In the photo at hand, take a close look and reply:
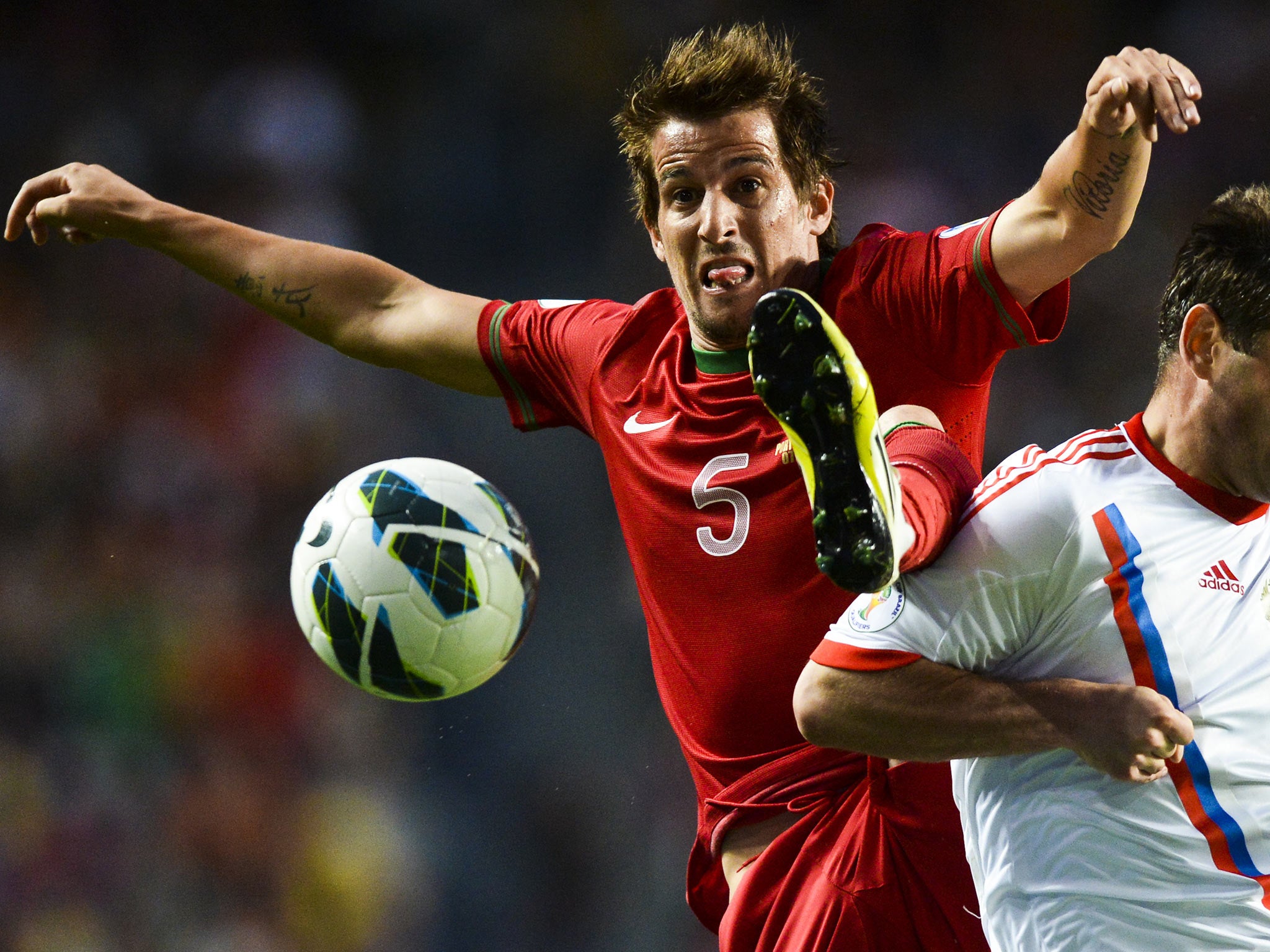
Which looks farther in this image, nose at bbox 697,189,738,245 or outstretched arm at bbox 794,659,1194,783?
nose at bbox 697,189,738,245

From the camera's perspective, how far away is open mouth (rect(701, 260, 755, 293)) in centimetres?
278

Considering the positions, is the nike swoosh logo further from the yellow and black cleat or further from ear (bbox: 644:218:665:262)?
the yellow and black cleat

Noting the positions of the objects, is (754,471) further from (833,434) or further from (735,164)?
(833,434)

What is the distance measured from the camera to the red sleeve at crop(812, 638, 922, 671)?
182 cm

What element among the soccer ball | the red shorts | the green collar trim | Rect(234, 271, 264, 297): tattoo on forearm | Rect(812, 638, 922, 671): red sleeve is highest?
Rect(234, 271, 264, 297): tattoo on forearm

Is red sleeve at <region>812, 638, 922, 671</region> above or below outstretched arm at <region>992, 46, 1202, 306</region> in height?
below

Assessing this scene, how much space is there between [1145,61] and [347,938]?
14.4ft

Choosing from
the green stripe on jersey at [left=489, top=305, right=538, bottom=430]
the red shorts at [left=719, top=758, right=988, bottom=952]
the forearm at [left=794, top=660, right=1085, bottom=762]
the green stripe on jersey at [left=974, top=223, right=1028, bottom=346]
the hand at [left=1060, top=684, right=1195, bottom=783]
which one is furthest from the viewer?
the green stripe on jersey at [left=489, top=305, right=538, bottom=430]

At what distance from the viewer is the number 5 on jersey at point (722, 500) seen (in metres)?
2.63

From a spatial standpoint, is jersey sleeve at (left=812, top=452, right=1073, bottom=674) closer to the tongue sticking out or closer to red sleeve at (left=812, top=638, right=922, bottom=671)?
red sleeve at (left=812, top=638, right=922, bottom=671)

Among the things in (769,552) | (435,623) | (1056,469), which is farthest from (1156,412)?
(435,623)

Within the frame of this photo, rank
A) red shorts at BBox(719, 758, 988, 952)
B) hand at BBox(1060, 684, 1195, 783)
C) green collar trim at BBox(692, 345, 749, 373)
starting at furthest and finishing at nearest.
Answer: green collar trim at BBox(692, 345, 749, 373), red shorts at BBox(719, 758, 988, 952), hand at BBox(1060, 684, 1195, 783)

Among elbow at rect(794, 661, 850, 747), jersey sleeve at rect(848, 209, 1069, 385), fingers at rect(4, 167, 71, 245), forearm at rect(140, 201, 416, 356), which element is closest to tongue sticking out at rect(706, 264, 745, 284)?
jersey sleeve at rect(848, 209, 1069, 385)

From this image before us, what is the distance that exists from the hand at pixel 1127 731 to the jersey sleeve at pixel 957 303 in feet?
3.14
